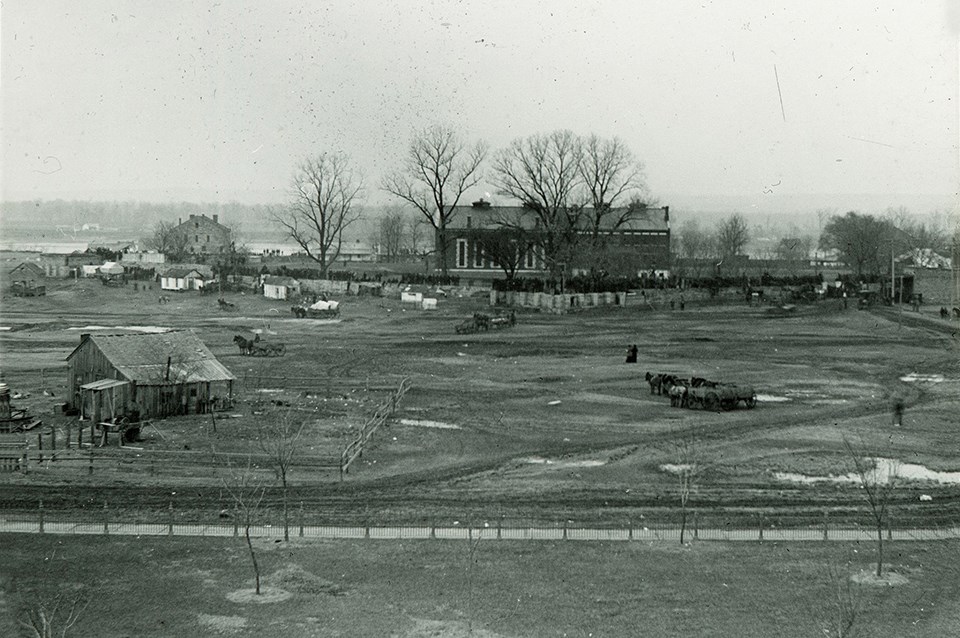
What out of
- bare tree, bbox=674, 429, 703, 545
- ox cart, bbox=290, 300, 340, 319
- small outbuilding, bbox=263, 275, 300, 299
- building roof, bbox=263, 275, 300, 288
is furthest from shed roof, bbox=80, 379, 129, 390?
building roof, bbox=263, 275, 300, 288

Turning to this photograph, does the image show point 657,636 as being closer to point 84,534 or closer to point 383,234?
point 84,534

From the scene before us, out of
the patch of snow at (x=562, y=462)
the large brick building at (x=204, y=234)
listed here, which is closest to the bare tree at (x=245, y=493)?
the patch of snow at (x=562, y=462)

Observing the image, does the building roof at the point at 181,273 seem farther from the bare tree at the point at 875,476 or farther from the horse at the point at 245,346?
the bare tree at the point at 875,476

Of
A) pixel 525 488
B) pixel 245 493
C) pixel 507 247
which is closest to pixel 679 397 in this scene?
pixel 525 488

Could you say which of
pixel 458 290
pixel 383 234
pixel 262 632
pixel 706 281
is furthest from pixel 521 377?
pixel 383 234

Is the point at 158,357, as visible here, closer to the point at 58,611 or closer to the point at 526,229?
the point at 58,611

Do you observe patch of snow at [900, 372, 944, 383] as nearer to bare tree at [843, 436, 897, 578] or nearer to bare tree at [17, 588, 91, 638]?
bare tree at [843, 436, 897, 578]
